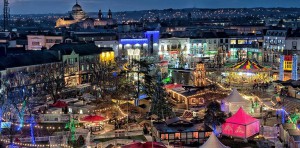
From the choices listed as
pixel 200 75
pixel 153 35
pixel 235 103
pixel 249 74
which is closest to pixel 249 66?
pixel 249 74

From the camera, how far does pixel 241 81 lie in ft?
148

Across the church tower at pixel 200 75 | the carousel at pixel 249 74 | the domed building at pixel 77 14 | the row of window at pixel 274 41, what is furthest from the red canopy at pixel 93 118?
the domed building at pixel 77 14

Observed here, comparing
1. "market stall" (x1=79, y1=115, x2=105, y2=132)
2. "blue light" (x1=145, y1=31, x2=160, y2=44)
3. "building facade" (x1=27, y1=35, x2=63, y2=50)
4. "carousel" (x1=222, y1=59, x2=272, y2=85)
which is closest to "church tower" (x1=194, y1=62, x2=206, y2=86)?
"carousel" (x1=222, y1=59, x2=272, y2=85)

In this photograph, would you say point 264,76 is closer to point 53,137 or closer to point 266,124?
point 266,124

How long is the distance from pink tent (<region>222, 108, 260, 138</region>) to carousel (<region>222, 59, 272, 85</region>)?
55.7 ft

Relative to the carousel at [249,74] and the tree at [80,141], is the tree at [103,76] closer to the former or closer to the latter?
the carousel at [249,74]

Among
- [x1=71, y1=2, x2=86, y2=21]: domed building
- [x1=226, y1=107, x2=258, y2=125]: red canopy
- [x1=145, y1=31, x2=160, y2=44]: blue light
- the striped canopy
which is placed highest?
[x1=71, y1=2, x2=86, y2=21]: domed building

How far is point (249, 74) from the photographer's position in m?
45.5

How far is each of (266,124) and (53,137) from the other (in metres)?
14.1

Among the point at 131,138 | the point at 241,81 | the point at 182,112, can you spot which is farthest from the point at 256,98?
the point at 131,138

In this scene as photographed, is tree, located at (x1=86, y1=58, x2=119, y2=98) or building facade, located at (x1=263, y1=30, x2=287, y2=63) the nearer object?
tree, located at (x1=86, y1=58, x2=119, y2=98)

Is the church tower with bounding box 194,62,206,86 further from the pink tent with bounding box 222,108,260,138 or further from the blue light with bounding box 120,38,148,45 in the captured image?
the blue light with bounding box 120,38,148,45

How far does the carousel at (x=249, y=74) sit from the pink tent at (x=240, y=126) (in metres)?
17.0

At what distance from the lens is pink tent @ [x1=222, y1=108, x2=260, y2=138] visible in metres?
27.3
